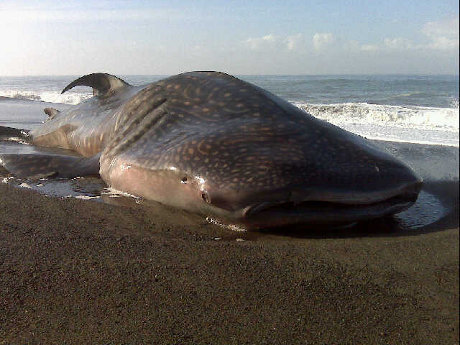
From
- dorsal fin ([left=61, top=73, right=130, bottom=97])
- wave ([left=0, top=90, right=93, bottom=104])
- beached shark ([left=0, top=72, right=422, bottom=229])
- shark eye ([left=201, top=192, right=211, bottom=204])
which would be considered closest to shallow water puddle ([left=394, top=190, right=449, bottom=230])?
beached shark ([left=0, top=72, right=422, bottom=229])

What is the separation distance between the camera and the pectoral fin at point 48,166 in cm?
414

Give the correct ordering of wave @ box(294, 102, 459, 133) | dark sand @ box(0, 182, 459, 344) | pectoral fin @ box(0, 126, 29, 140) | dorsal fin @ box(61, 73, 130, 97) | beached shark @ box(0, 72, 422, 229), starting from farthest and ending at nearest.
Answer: wave @ box(294, 102, 459, 133)
pectoral fin @ box(0, 126, 29, 140)
dorsal fin @ box(61, 73, 130, 97)
beached shark @ box(0, 72, 422, 229)
dark sand @ box(0, 182, 459, 344)

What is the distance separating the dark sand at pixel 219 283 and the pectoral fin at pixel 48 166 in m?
1.29

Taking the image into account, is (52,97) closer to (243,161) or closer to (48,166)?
(48,166)

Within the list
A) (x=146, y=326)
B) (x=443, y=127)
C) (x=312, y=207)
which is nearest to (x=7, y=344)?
(x=146, y=326)

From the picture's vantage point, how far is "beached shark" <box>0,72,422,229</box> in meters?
2.58

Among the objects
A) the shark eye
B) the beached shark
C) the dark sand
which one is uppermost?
the beached shark

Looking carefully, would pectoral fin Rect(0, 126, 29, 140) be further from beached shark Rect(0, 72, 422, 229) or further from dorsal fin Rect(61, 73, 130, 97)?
beached shark Rect(0, 72, 422, 229)

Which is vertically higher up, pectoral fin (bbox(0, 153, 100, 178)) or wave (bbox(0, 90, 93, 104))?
wave (bbox(0, 90, 93, 104))

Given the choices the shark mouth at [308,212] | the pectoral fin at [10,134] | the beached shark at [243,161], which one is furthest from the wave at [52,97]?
the shark mouth at [308,212]

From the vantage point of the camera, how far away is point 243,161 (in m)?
2.72

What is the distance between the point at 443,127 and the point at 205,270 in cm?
591

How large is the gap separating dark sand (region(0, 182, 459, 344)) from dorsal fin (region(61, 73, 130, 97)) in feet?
9.31

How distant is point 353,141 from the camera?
298 cm
